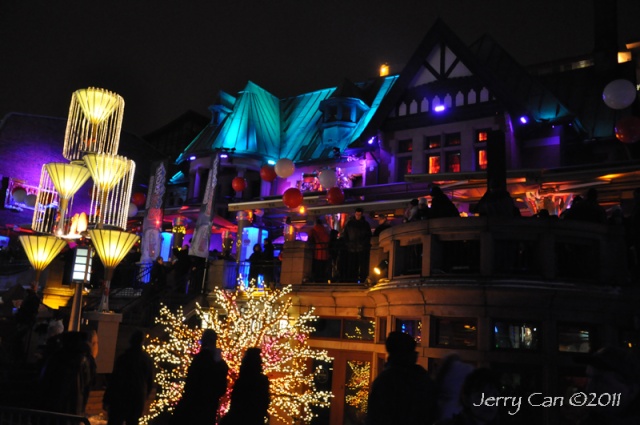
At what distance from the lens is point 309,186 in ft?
78.9

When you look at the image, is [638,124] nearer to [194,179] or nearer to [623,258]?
[623,258]

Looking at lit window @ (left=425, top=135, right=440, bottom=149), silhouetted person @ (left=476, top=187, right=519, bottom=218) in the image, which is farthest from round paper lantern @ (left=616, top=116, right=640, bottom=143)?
lit window @ (left=425, top=135, right=440, bottom=149)

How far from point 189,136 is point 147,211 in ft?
52.4

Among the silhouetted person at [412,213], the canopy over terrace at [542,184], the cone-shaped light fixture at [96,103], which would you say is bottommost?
the silhouetted person at [412,213]

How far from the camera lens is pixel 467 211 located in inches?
741

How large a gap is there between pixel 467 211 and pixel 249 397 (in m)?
13.9

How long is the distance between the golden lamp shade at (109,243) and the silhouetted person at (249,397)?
864cm

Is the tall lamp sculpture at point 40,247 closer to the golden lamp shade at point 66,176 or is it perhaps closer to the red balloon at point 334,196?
the golden lamp shade at point 66,176

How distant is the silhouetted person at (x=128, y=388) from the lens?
784 centimetres

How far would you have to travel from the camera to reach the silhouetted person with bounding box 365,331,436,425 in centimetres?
483

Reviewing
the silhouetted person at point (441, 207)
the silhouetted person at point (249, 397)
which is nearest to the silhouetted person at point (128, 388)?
the silhouetted person at point (249, 397)

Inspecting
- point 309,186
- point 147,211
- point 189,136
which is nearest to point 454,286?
point 309,186

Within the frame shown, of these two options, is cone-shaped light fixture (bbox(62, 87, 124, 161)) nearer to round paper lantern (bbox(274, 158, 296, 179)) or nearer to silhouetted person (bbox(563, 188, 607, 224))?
round paper lantern (bbox(274, 158, 296, 179))

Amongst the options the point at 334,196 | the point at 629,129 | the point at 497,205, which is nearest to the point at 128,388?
the point at 497,205
